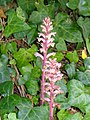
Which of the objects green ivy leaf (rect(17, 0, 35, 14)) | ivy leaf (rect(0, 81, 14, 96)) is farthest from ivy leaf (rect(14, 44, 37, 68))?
green ivy leaf (rect(17, 0, 35, 14))

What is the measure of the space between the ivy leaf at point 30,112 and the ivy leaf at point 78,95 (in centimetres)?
15

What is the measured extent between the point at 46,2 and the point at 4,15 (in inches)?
11.4

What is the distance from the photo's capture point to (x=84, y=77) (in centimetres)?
197

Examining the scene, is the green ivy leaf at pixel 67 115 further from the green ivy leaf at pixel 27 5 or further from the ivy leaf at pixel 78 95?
the green ivy leaf at pixel 27 5

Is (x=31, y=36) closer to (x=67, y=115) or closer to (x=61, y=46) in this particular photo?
(x=61, y=46)

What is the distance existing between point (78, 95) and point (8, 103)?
35 centimetres

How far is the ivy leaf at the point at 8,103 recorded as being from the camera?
69.1 inches

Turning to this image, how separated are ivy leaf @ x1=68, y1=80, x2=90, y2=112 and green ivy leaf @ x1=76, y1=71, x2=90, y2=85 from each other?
66 millimetres

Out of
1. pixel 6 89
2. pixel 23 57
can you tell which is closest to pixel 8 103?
pixel 6 89

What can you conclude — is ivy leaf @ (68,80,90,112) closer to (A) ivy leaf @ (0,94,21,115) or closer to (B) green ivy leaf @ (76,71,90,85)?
(B) green ivy leaf @ (76,71,90,85)

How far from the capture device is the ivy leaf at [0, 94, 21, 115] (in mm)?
1755

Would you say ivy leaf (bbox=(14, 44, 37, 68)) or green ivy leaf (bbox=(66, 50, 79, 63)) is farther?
green ivy leaf (bbox=(66, 50, 79, 63))

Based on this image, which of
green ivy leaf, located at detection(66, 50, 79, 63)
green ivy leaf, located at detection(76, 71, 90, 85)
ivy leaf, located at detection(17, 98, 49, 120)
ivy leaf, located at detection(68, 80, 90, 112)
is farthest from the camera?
green ivy leaf, located at detection(66, 50, 79, 63)

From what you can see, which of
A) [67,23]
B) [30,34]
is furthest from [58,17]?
[30,34]
